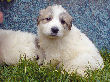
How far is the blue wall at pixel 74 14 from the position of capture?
20.2 feet

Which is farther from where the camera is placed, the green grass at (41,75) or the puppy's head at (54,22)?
the puppy's head at (54,22)

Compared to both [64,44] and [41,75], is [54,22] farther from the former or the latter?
[41,75]

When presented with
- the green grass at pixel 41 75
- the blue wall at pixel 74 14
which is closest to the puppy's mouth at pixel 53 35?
the green grass at pixel 41 75

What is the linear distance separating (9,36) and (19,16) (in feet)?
3.48

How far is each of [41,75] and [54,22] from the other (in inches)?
43.1

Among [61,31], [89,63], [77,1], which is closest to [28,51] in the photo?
[61,31]

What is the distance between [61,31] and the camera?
4.68m

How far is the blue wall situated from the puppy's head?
129 cm

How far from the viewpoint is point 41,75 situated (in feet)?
14.3

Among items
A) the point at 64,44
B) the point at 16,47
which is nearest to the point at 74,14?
the point at 64,44

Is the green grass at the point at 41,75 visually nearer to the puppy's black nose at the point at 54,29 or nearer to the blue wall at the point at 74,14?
the puppy's black nose at the point at 54,29

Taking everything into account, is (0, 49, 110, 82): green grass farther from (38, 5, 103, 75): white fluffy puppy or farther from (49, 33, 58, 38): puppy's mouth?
(49, 33, 58, 38): puppy's mouth

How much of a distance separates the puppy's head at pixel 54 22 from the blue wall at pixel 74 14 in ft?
4.23

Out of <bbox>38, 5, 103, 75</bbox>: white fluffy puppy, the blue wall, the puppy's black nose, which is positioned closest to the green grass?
<bbox>38, 5, 103, 75</bbox>: white fluffy puppy
